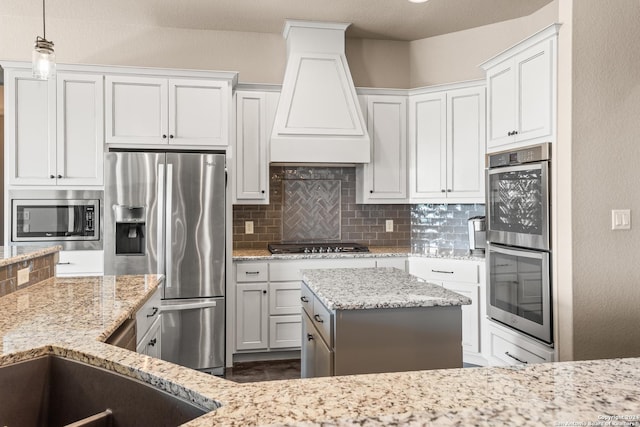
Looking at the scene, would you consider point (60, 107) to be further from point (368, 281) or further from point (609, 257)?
point (609, 257)

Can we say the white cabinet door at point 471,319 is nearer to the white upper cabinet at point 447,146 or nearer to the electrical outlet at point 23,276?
the white upper cabinet at point 447,146

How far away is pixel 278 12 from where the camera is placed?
3898 mm

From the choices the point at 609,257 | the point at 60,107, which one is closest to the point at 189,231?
the point at 60,107

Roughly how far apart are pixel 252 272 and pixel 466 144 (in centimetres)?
206

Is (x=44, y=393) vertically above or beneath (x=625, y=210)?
beneath

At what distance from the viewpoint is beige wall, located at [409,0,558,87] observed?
4125mm

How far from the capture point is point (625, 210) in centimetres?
274

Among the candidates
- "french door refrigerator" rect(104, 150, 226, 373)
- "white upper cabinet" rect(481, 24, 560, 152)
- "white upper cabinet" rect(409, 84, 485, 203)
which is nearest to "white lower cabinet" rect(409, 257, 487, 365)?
"white upper cabinet" rect(409, 84, 485, 203)

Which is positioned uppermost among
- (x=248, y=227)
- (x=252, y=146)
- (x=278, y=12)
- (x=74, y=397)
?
(x=278, y=12)

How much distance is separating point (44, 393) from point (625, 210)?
2925 mm

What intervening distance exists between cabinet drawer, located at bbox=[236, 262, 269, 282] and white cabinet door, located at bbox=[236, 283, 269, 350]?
0.04 meters

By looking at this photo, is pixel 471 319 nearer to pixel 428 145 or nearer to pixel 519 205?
pixel 519 205

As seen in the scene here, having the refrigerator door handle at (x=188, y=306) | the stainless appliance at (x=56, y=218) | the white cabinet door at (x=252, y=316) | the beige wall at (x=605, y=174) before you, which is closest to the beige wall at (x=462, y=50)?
the beige wall at (x=605, y=174)

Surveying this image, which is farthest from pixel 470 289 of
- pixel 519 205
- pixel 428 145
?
pixel 428 145
